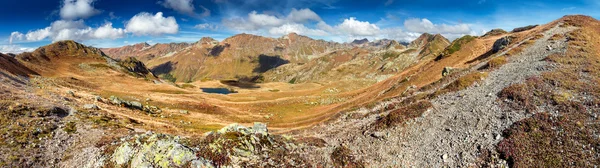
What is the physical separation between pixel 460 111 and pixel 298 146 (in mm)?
18701

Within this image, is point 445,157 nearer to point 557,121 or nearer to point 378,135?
point 378,135

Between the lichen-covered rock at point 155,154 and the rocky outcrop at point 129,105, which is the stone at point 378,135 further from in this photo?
the rocky outcrop at point 129,105

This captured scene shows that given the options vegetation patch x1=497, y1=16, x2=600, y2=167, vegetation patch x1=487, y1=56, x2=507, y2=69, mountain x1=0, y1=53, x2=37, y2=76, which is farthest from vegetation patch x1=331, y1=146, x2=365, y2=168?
mountain x1=0, y1=53, x2=37, y2=76

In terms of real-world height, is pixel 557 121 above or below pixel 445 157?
above

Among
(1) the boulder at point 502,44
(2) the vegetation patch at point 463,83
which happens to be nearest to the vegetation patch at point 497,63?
(2) the vegetation patch at point 463,83

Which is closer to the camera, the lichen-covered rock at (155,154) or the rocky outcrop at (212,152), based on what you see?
the lichen-covered rock at (155,154)

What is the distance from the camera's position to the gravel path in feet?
75.5

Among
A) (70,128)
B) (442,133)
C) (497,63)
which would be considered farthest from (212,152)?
(497,63)

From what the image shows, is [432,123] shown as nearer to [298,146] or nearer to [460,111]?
[460,111]

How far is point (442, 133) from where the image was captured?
2636 cm

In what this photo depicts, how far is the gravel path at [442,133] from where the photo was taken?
2300cm

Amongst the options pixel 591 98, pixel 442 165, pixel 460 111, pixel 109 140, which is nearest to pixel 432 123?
pixel 460 111

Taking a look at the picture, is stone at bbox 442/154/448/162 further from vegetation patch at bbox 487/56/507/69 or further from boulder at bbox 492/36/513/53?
boulder at bbox 492/36/513/53

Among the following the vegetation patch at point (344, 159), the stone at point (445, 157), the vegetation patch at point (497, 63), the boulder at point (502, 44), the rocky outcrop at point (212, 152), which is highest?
the boulder at point (502, 44)
